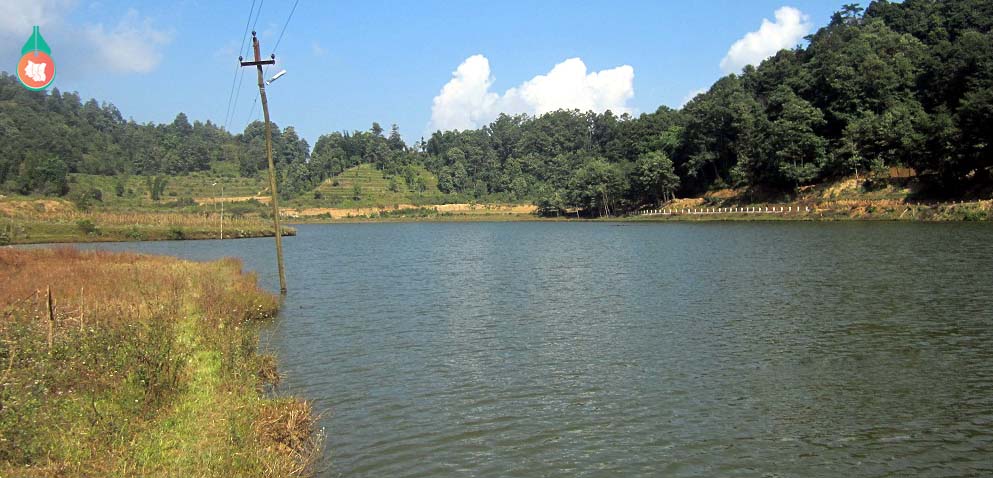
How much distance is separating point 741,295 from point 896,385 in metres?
13.9

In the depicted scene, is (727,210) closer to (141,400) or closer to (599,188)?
(599,188)

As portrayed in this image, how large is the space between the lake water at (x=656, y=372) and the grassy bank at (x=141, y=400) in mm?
1701

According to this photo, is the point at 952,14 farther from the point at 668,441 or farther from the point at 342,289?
the point at 668,441

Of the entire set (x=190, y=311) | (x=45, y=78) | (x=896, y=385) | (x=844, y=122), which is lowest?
(x=896, y=385)

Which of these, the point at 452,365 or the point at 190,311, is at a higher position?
the point at 190,311

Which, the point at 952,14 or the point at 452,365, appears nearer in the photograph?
the point at 452,365

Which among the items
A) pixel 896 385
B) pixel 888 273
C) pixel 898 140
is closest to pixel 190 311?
pixel 896 385

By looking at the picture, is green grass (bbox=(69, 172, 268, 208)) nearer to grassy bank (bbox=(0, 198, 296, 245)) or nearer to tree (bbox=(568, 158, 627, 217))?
grassy bank (bbox=(0, 198, 296, 245))

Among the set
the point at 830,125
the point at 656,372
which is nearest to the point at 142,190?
the point at 830,125

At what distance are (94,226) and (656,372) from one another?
284 ft

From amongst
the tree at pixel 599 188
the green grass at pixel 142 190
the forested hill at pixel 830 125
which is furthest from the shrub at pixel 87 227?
the tree at pixel 599 188

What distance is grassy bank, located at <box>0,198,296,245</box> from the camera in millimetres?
78562

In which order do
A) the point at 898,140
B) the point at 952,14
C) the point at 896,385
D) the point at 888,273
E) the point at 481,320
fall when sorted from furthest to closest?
the point at 952,14 → the point at 898,140 → the point at 888,273 → the point at 481,320 → the point at 896,385

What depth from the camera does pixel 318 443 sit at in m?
12.5
